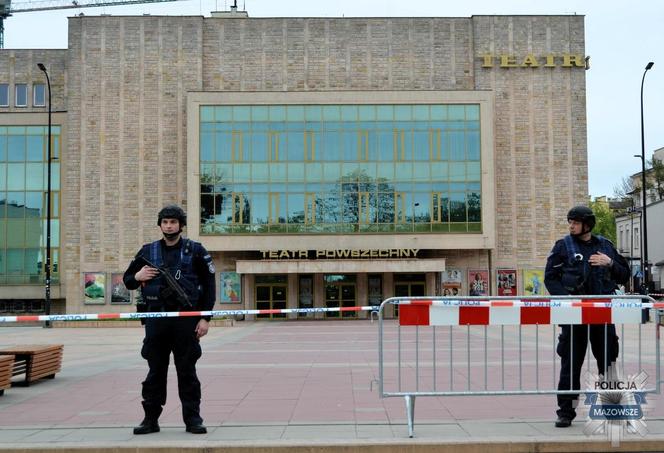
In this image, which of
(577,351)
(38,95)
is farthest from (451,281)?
(577,351)

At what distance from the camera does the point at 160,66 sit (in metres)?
44.8

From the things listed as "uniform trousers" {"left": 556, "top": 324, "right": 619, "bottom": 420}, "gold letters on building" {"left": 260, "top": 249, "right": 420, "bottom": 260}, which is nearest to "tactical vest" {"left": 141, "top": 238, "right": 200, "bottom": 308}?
"uniform trousers" {"left": 556, "top": 324, "right": 619, "bottom": 420}

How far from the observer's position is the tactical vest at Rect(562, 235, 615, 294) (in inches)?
289

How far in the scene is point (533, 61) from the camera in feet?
147

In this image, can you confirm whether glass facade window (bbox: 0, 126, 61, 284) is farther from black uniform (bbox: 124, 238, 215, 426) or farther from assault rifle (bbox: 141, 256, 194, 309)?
assault rifle (bbox: 141, 256, 194, 309)

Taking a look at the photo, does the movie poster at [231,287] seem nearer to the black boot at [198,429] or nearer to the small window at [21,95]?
the small window at [21,95]

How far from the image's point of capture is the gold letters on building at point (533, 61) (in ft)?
147

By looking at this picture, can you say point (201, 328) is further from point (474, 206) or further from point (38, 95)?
point (38, 95)

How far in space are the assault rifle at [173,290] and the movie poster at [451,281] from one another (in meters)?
37.7

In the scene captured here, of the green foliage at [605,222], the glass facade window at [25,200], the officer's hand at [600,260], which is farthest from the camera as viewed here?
the green foliage at [605,222]

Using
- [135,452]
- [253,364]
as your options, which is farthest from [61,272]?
[135,452]

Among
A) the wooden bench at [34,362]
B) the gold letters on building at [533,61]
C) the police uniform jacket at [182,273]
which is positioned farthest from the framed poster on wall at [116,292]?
the police uniform jacket at [182,273]

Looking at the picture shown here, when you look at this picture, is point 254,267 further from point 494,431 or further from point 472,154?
point 494,431

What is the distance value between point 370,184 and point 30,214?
1974cm
